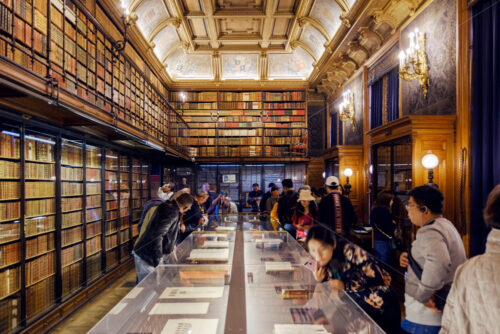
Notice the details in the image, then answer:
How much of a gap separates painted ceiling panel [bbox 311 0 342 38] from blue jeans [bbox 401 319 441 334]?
6.82 meters

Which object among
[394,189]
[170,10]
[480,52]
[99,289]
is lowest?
[99,289]

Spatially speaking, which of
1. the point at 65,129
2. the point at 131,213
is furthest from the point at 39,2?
the point at 131,213

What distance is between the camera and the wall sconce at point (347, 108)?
6930 mm

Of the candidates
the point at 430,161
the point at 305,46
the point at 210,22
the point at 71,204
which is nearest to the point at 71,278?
the point at 71,204

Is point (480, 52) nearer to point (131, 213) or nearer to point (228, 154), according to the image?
point (131, 213)

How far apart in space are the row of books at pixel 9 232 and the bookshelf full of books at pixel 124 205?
260cm

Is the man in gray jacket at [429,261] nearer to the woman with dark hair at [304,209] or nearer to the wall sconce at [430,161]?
the wall sconce at [430,161]

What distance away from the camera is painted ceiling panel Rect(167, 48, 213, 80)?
31.9ft

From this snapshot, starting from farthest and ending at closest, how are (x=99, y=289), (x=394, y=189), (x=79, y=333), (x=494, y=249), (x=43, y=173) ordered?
1. (x=394, y=189)
2. (x=99, y=289)
3. (x=43, y=173)
4. (x=79, y=333)
5. (x=494, y=249)

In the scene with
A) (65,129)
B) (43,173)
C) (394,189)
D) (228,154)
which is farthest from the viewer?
(228,154)

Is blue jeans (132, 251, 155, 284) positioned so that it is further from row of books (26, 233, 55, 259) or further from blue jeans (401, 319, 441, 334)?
blue jeans (401, 319, 441, 334)

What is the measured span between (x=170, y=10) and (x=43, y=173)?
5.69m

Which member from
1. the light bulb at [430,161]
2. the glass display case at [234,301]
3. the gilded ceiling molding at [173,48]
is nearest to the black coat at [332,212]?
the light bulb at [430,161]

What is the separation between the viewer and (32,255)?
10.3ft
